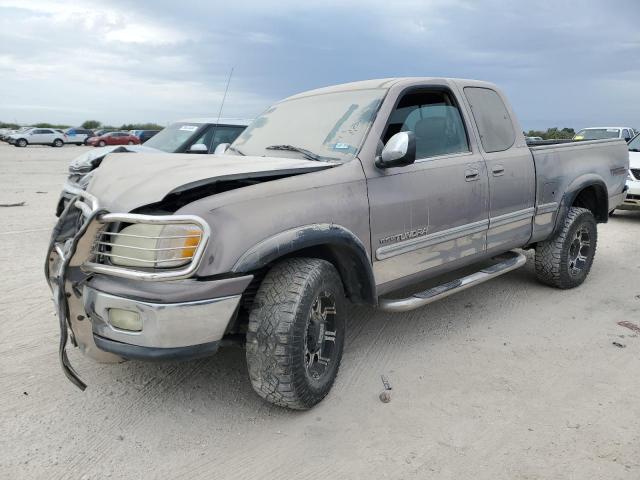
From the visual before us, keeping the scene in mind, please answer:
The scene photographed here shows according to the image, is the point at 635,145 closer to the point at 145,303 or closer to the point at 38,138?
the point at 145,303

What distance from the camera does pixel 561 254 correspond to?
529 centimetres

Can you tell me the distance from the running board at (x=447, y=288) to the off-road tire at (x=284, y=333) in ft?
2.54

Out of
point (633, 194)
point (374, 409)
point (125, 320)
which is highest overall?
point (125, 320)

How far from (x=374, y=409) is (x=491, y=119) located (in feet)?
9.19

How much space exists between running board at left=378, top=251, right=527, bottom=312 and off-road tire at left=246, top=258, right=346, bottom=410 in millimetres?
775

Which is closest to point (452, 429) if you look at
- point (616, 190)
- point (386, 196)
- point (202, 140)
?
point (386, 196)

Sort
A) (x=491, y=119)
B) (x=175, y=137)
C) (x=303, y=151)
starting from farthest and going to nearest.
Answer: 1. (x=175, y=137)
2. (x=491, y=119)
3. (x=303, y=151)

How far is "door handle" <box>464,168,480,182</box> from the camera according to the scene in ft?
→ 13.8

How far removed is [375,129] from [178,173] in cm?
139

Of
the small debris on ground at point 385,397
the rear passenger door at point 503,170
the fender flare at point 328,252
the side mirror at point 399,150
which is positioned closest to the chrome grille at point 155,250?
the fender flare at point 328,252

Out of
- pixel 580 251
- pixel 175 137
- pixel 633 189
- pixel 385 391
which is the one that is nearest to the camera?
pixel 385 391

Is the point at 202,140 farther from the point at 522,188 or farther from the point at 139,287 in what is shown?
the point at 139,287

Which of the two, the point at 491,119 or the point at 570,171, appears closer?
the point at 491,119

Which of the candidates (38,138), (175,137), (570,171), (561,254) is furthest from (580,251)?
(38,138)
